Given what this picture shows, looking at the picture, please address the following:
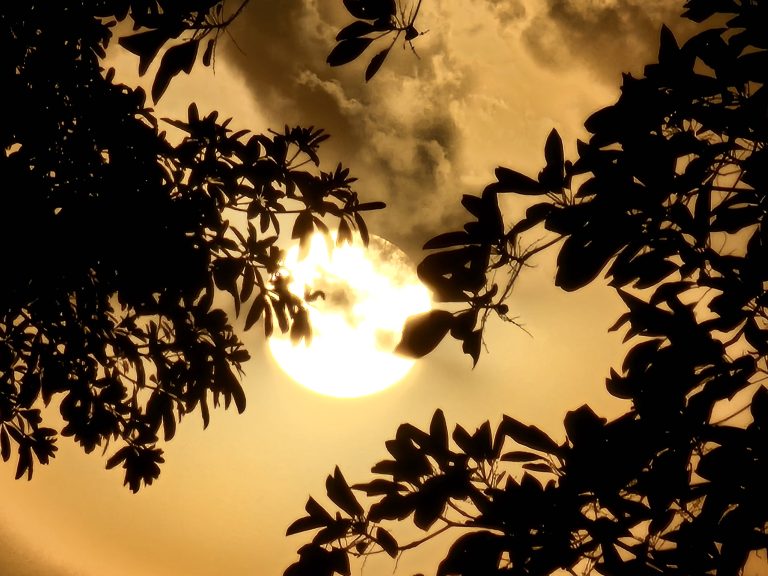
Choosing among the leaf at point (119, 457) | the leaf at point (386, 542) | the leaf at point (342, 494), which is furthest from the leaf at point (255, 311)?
the leaf at point (386, 542)

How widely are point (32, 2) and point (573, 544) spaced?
3.76 metres

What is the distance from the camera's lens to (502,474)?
202 cm

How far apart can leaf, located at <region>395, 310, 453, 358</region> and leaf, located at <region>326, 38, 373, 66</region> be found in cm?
80

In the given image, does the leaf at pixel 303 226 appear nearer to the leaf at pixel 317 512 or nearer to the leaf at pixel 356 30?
the leaf at pixel 317 512

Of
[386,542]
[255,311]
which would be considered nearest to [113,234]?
[255,311]

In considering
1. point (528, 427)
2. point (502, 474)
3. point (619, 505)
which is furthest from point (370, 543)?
point (619, 505)

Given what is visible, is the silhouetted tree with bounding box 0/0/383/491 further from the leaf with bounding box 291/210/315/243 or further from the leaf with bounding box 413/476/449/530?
the leaf with bounding box 413/476/449/530

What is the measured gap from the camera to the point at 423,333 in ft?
5.11

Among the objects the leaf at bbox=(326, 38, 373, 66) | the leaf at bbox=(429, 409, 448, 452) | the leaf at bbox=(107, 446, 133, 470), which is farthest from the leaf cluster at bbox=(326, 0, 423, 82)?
the leaf at bbox=(107, 446, 133, 470)

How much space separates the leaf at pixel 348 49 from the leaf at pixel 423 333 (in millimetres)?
803

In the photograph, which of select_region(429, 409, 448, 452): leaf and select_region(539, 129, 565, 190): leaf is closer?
select_region(539, 129, 565, 190): leaf

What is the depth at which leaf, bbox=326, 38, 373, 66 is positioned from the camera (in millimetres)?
1706

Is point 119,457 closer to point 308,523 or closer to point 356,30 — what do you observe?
point 308,523

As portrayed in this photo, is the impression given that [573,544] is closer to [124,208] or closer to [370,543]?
[370,543]
